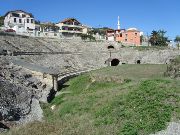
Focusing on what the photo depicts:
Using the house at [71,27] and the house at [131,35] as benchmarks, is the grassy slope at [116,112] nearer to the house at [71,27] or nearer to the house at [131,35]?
the house at [131,35]

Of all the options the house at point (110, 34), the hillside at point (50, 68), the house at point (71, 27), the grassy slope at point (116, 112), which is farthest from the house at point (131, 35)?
the grassy slope at point (116, 112)

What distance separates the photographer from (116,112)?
36469mm

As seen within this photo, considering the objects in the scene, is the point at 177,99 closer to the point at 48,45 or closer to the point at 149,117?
the point at 149,117

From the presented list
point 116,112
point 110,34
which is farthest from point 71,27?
point 116,112

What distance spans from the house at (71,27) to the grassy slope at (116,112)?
8058cm

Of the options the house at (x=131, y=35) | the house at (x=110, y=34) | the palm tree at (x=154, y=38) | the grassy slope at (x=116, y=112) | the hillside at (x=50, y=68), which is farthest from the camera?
the palm tree at (x=154, y=38)

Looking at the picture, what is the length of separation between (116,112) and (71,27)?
312 feet

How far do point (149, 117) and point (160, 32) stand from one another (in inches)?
3556

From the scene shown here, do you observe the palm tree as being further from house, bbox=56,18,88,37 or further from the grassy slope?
the grassy slope

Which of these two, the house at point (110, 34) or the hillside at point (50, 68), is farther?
the house at point (110, 34)

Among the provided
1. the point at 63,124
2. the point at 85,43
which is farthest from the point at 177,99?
the point at 85,43

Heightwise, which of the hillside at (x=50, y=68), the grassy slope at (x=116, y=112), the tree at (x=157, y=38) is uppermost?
the tree at (x=157, y=38)

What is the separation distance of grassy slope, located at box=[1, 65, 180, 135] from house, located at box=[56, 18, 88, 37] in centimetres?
8058

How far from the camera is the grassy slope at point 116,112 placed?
33000 millimetres
